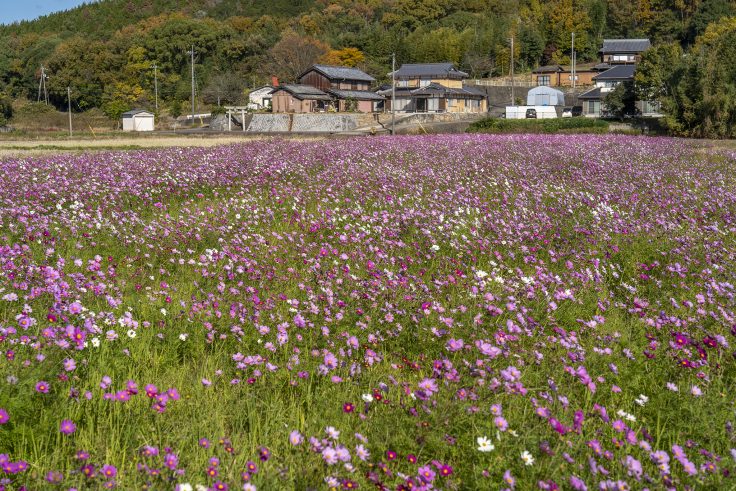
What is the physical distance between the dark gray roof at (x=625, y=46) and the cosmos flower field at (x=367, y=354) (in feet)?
331

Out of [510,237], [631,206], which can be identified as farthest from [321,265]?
[631,206]

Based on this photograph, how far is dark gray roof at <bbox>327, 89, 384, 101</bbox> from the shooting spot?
240ft

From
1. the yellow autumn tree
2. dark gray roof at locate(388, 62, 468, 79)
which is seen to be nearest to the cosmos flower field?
A: dark gray roof at locate(388, 62, 468, 79)

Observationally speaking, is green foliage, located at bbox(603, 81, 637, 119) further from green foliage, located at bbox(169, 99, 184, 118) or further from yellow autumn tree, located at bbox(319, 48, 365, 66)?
green foliage, located at bbox(169, 99, 184, 118)

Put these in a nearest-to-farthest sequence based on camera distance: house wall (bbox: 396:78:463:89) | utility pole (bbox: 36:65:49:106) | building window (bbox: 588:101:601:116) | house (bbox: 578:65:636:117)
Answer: house (bbox: 578:65:636:117)
building window (bbox: 588:101:601:116)
house wall (bbox: 396:78:463:89)
utility pole (bbox: 36:65:49:106)

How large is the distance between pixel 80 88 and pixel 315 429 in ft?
364

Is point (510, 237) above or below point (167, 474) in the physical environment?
above

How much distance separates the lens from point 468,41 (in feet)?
359

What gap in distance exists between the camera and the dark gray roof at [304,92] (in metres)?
69.9

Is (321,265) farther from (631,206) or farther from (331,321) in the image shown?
(631,206)

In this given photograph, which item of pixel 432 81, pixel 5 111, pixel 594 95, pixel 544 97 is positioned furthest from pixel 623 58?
pixel 5 111

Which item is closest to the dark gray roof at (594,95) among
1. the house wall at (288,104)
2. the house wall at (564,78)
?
the house wall at (564,78)

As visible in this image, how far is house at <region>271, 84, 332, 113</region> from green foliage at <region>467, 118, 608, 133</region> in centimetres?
2768

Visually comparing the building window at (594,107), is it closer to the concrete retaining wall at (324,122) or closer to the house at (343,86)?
the house at (343,86)
